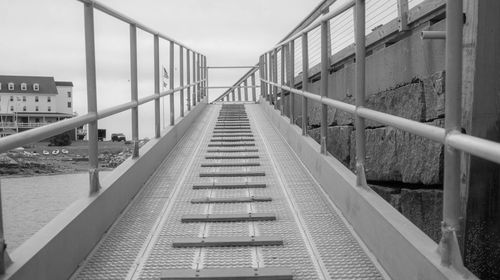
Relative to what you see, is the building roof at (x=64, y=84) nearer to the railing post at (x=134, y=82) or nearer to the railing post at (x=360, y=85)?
the railing post at (x=360, y=85)

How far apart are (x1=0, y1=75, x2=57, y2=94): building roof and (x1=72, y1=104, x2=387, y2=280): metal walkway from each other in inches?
45.6

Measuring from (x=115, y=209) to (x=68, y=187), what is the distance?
0.70 m

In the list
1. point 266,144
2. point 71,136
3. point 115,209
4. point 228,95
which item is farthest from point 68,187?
point 228,95

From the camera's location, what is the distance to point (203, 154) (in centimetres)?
703

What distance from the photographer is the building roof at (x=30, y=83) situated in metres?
2.21

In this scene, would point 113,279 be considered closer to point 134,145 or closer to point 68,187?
point 68,187

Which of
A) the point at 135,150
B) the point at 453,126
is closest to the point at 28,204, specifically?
the point at 453,126

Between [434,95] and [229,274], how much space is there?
239 cm

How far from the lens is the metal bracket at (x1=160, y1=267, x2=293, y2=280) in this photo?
313 centimetres

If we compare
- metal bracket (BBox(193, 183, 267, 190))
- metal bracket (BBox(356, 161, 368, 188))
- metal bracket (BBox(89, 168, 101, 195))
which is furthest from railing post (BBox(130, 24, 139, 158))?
metal bracket (BBox(356, 161, 368, 188))

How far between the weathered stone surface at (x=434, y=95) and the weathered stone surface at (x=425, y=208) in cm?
61

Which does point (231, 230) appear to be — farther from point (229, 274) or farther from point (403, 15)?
point (403, 15)

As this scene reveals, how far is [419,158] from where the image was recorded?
4.79 meters

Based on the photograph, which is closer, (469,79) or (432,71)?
(469,79)
